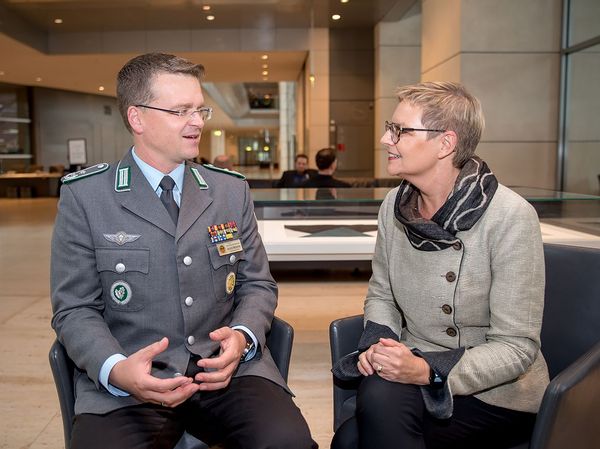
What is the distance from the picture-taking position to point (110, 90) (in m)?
20.8

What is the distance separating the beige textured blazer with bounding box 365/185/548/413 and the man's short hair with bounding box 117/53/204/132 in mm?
850

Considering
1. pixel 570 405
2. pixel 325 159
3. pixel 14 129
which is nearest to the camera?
pixel 570 405

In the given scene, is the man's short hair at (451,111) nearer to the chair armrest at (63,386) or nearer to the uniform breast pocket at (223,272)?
the uniform breast pocket at (223,272)

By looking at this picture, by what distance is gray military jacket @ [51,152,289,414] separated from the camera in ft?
5.52

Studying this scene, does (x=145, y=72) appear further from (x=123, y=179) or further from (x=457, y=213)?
(x=457, y=213)

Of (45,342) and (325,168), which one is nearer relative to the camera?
(45,342)

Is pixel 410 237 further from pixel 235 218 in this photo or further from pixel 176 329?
pixel 176 329

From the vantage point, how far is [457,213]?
164cm

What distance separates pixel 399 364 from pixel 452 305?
255 mm

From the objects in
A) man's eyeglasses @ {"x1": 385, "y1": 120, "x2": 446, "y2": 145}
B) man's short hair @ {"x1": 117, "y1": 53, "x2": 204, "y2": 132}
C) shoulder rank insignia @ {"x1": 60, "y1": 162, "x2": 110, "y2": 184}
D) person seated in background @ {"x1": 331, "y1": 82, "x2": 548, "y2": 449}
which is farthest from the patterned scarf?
shoulder rank insignia @ {"x1": 60, "y1": 162, "x2": 110, "y2": 184}

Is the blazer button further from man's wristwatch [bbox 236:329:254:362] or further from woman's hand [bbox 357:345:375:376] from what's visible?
man's wristwatch [bbox 236:329:254:362]

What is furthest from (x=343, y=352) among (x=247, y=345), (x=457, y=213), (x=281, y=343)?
(x=457, y=213)

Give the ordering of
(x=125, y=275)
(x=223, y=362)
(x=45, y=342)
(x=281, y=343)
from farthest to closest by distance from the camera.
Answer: (x=45, y=342) → (x=281, y=343) → (x=125, y=275) → (x=223, y=362)

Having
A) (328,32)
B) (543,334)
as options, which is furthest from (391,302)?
(328,32)
